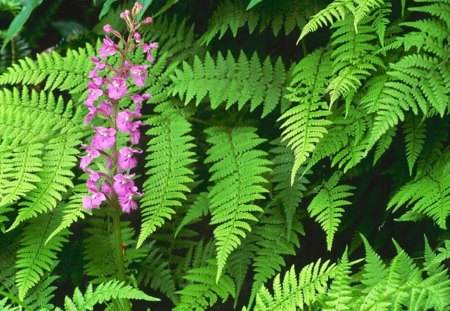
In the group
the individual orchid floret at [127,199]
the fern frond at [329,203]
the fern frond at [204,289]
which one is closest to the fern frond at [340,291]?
the fern frond at [329,203]

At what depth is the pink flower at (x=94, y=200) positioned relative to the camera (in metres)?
2.25

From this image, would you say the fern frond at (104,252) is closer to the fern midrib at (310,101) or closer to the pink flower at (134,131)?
the pink flower at (134,131)

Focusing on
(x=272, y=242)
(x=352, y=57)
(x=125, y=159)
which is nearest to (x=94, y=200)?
(x=125, y=159)

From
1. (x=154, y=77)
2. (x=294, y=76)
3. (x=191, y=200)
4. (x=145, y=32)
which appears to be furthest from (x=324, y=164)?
(x=145, y=32)

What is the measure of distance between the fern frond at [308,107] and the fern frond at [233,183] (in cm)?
15

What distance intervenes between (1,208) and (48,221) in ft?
0.58

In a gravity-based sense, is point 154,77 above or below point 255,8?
below

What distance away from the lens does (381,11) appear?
7.72 ft

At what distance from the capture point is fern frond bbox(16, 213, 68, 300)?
239 centimetres

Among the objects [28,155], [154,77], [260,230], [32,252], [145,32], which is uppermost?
[145,32]

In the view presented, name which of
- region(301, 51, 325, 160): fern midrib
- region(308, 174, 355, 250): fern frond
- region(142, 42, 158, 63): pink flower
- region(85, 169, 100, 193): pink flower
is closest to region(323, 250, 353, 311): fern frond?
region(308, 174, 355, 250): fern frond

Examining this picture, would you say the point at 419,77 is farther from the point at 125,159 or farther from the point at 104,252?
the point at 104,252

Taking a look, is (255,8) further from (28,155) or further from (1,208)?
(1,208)

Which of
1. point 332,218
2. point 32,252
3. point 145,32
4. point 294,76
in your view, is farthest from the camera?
point 145,32
